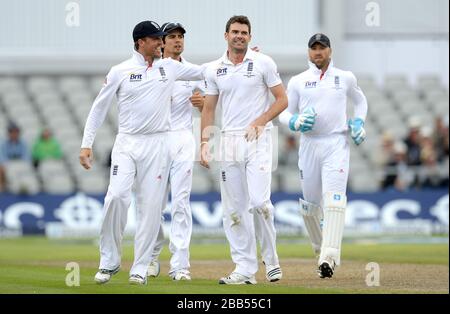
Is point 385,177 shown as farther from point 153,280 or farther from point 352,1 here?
point 153,280

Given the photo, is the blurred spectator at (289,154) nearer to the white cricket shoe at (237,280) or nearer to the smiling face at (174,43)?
the smiling face at (174,43)

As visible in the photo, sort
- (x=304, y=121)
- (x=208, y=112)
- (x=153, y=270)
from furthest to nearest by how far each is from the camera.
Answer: (x=153, y=270), (x=304, y=121), (x=208, y=112)

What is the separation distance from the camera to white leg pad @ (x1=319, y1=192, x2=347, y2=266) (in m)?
13.1

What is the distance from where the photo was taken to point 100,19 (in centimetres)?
2692

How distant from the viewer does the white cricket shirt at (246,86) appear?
12438mm

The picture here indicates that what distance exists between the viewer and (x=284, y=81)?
28.4 metres

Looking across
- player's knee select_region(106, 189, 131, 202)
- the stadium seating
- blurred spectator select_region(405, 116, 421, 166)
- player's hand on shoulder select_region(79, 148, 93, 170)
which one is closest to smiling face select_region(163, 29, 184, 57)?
player's hand on shoulder select_region(79, 148, 93, 170)

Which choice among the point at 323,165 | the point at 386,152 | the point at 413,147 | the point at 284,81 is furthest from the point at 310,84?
the point at 284,81

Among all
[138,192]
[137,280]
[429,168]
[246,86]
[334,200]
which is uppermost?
[246,86]

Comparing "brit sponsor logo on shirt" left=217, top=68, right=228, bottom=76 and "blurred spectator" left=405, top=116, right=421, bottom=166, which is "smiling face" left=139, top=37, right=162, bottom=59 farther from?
"blurred spectator" left=405, top=116, right=421, bottom=166

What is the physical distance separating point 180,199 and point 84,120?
13244 mm

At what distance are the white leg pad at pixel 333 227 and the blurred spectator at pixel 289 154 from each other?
11.4 meters

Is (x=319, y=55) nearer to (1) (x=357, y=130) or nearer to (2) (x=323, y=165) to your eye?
(1) (x=357, y=130)
